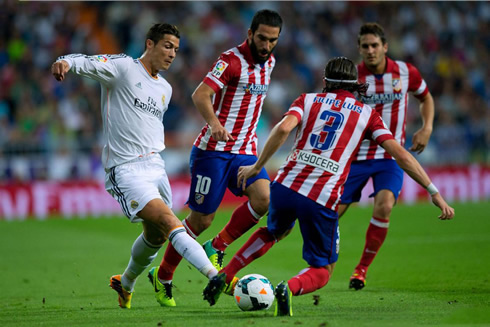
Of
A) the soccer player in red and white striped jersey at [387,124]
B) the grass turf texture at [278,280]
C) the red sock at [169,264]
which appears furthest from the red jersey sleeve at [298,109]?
the soccer player in red and white striped jersey at [387,124]

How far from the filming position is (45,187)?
55.0 feet

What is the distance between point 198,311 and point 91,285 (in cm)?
257

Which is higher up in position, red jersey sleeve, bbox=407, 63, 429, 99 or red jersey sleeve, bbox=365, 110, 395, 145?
red jersey sleeve, bbox=407, 63, 429, 99

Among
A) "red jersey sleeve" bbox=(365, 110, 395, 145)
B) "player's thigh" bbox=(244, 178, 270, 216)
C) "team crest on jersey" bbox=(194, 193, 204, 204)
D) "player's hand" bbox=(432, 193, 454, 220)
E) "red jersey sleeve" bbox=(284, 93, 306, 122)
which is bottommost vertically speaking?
"team crest on jersey" bbox=(194, 193, 204, 204)

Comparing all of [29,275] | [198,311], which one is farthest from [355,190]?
[29,275]

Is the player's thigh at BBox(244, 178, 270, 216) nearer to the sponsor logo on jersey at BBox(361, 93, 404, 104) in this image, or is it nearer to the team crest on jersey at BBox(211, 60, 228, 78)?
the team crest on jersey at BBox(211, 60, 228, 78)

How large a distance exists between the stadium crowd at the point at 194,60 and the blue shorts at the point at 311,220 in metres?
12.1

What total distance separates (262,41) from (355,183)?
2.03 metres

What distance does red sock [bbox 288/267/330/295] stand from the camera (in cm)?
538

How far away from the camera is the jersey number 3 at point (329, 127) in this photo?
5.55 meters

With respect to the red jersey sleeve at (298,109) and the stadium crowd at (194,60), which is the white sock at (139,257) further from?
the stadium crowd at (194,60)

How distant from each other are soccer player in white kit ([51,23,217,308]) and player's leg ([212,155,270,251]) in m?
0.70

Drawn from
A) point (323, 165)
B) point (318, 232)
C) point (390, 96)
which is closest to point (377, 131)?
point (323, 165)

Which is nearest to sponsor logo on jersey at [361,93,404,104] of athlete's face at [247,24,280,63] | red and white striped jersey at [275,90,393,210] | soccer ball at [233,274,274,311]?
athlete's face at [247,24,280,63]
